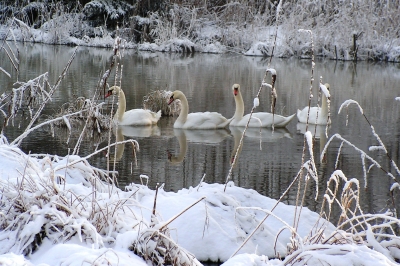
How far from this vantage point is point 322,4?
2558 centimetres

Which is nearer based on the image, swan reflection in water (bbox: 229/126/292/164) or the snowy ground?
the snowy ground

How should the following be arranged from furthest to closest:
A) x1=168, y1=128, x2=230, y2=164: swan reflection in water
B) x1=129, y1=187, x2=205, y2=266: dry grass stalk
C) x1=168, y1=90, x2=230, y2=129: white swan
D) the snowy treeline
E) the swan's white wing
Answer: the snowy treeline, the swan's white wing, x1=168, y1=90, x2=230, y2=129: white swan, x1=168, y1=128, x2=230, y2=164: swan reflection in water, x1=129, y1=187, x2=205, y2=266: dry grass stalk

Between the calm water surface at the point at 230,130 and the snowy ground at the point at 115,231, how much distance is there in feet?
2.52

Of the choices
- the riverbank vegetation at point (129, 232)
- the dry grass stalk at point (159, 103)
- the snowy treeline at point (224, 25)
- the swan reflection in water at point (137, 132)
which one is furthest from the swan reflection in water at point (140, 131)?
the snowy treeline at point (224, 25)

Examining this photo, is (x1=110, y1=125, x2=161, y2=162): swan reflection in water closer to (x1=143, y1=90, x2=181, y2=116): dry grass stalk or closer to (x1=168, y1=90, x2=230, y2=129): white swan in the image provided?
(x1=168, y1=90, x2=230, y2=129): white swan

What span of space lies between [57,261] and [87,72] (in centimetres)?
1423

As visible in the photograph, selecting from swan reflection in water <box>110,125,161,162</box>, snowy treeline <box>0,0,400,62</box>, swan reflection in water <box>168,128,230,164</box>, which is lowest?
swan reflection in water <box>168,128,230,164</box>

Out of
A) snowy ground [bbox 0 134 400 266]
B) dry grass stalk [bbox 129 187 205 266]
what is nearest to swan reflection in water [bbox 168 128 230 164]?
snowy ground [bbox 0 134 400 266]

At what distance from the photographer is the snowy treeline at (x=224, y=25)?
23.4m

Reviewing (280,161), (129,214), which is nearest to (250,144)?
(280,161)

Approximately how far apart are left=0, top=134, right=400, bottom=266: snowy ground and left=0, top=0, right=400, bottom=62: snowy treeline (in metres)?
18.6

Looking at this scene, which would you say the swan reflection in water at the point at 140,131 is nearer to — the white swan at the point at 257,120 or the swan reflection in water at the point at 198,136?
the swan reflection in water at the point at 198,136

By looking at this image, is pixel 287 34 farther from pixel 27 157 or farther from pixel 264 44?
pixel 27 157

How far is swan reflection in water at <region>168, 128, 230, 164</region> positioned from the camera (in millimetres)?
8703
